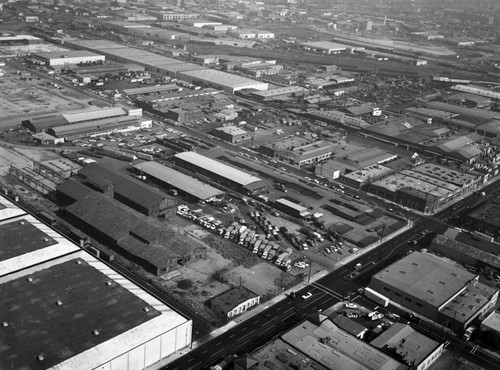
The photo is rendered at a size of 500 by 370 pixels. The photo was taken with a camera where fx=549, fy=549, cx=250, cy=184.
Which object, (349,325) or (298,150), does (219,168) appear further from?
(349,325)

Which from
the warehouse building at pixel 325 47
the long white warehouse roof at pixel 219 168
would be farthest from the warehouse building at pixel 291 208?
the warehouse building at pixel 325 47

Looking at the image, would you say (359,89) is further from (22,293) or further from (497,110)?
(22,293)

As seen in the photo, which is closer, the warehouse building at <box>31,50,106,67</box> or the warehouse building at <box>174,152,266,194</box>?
the warehouse building at <box>174,152,266,194</box>

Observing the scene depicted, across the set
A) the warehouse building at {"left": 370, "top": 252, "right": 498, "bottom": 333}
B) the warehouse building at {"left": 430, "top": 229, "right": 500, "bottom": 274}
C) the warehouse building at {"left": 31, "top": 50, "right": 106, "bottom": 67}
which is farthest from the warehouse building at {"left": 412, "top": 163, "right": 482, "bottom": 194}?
the warehouse building at {"left": 31, "top": 50, "right": 106, "bottom": 67}

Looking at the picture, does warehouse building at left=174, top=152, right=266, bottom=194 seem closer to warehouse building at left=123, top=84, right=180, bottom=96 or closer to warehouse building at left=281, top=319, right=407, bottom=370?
warehouse building at left=281, top=319, right=407, bottom=370

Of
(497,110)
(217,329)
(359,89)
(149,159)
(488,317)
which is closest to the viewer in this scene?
(217,329)

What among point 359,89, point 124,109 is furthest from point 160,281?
point 359,89
